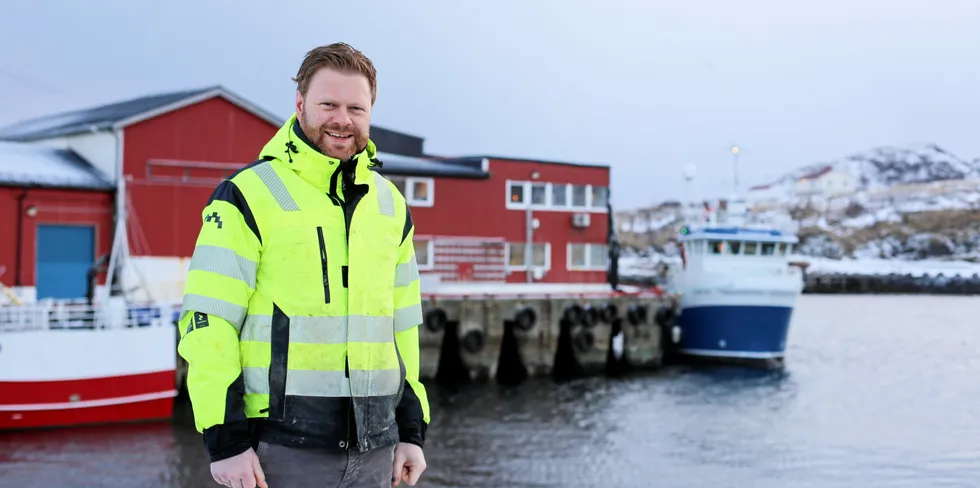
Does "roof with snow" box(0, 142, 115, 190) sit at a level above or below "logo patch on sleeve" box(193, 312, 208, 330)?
above

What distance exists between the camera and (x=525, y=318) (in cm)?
2888

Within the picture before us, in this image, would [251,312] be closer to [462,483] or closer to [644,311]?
[462,483]

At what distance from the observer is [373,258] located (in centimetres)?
357

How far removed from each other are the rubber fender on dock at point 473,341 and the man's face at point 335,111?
2418 cm

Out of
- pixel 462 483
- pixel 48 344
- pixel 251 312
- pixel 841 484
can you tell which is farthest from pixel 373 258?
pixel 48 344

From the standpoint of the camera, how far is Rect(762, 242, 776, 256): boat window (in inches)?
1296

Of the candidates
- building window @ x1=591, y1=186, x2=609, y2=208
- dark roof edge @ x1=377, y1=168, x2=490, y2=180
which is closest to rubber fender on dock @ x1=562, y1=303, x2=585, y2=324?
dark roof edge @ x1=377, y1=168, x2=490, y2=180

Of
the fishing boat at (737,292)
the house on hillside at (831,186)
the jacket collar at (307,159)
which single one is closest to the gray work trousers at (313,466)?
the jacket collar at (307,159)

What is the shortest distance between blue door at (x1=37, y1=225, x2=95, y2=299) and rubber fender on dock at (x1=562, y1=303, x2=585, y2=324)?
13.6m

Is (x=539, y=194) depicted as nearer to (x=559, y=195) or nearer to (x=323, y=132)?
(x=559, y=195)

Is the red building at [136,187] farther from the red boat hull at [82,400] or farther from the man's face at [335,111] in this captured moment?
the man's face at [335,111]

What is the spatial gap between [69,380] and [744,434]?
44.5 ft

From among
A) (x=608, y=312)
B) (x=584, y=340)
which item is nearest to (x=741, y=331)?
(x=608, y=312)

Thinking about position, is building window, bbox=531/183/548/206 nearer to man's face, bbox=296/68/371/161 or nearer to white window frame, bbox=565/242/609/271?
white window frame, bbox=565/242/609/271
